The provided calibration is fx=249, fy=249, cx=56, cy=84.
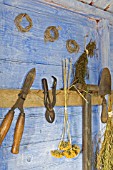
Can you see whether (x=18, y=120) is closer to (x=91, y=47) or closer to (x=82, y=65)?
(x=82, y=65)

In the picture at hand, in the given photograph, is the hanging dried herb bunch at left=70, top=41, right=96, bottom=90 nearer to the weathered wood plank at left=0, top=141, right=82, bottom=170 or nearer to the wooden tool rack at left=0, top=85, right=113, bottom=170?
the wooden tool rack at left=0, top=85, right=113, bottom=170

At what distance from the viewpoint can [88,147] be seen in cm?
133

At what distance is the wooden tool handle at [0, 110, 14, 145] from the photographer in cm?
102

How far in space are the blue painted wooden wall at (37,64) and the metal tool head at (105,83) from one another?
17cm

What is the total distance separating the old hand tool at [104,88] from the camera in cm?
142

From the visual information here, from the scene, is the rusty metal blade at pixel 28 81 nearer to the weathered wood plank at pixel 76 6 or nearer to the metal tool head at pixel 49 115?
the metal tool head at pixel 49 115

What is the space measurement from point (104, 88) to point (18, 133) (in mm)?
588

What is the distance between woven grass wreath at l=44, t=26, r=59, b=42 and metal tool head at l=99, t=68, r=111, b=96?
364 mm

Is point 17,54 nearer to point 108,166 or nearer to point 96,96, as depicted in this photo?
point 96,96

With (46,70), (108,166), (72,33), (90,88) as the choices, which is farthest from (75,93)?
(108,166)

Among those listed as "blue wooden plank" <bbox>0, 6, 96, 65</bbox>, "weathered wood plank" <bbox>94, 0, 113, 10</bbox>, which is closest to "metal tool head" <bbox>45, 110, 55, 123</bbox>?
"blue wooden plank" <bbox>0, 6, 96, 65</bbox>

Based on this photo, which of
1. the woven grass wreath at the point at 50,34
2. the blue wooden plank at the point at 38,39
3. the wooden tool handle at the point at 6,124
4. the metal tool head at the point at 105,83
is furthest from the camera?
the metal tool head at the point at 105,83

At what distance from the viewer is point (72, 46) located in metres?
1.37

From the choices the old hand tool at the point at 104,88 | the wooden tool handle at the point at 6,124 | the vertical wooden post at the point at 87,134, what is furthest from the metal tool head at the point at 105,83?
the wooden tool handle at the point at 6,124
